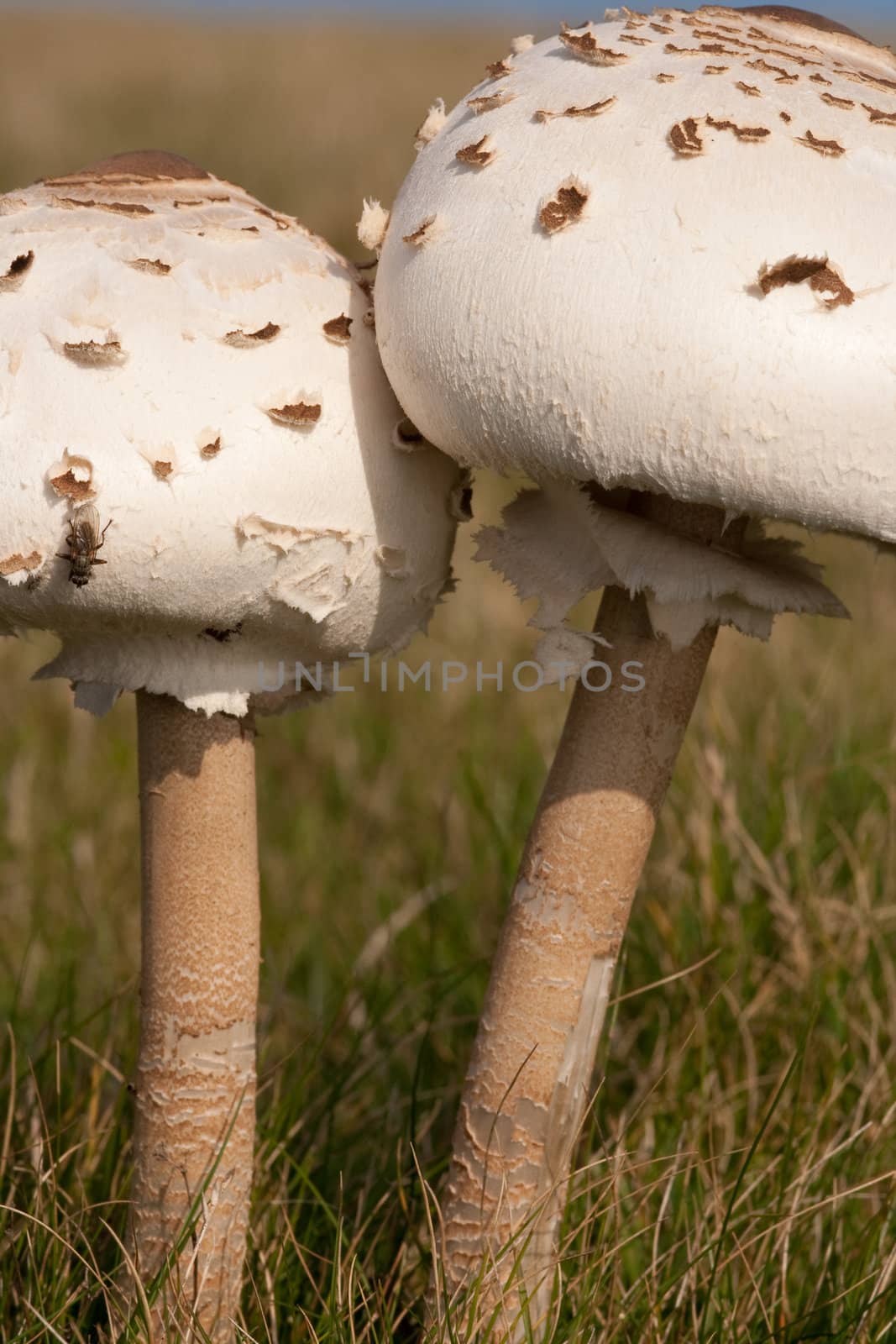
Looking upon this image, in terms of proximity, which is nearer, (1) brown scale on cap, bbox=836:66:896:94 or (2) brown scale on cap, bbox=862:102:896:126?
(2) brown scale on cap, bbox=862:102:896:126

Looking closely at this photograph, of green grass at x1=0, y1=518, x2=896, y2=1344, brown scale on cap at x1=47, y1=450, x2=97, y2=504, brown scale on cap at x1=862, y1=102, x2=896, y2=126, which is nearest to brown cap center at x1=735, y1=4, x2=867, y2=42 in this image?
brown scale on cap at x1=862, y1=102, x2=896, y2=126

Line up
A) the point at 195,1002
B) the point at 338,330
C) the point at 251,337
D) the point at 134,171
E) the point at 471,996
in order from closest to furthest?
the point at 251,337, the point at 338,330, the point at 134,171, the point at 195,1002, the point at 471,996

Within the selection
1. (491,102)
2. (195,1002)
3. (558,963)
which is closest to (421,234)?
(491,102)

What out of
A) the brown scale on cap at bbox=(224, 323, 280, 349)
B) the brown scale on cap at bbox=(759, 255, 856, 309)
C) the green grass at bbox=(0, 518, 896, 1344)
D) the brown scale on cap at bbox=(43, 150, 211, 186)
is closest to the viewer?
the brown scale on cap at bbox=(759, 255, 856, 309)

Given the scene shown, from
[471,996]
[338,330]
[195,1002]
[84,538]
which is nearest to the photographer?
[84,538]

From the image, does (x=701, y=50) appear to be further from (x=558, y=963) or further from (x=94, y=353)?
(x=558, y=963)

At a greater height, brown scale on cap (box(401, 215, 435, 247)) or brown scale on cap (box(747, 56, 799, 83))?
brown scale on cap (box(747, 56, 799, 83))

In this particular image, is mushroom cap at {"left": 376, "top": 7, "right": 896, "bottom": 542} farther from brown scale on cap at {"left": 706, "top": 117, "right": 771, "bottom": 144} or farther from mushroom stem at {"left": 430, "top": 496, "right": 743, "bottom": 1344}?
mushroom stem at {"left": 430, "top": 496, "right": 743, "bottom": 1344}

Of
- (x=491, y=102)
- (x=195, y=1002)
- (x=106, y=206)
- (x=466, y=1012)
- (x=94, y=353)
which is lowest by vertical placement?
(x=466, y=1012)

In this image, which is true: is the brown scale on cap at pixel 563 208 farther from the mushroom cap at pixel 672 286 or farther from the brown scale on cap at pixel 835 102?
the brown scale on cap at pixel 835 102
